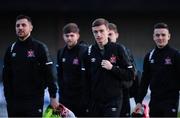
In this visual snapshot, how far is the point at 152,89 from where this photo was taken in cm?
747

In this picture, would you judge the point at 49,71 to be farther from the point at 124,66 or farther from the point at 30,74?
the point at 124,66

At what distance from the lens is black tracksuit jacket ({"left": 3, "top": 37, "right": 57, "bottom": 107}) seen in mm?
7367

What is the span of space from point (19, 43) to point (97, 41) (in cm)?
112

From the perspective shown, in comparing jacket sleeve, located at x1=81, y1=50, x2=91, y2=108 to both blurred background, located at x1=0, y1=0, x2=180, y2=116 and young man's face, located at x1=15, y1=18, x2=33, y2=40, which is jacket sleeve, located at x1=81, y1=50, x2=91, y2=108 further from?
blurred background, located at x1=0, y1=0, x2=180, y2=116

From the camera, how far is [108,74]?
7.18 m

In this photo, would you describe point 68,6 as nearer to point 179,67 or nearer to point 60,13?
point 60,13

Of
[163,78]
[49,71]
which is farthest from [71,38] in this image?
[163,78]

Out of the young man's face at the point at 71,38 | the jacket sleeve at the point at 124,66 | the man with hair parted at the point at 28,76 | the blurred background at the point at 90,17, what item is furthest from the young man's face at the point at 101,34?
the blurred background at the point at 90,17

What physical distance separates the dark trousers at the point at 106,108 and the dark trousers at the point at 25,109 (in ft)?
2.50

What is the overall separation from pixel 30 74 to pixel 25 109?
485 mm

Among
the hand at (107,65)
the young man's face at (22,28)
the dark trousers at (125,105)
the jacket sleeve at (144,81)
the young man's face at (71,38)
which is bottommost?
the dark trousers at (125,105)

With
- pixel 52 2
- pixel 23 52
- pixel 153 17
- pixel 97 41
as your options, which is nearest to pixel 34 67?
pixel 23 52

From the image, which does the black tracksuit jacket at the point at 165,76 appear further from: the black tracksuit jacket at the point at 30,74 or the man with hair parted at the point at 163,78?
the black tracksuit jacket at the point at 30,74

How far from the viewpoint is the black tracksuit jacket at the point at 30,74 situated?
737cm
